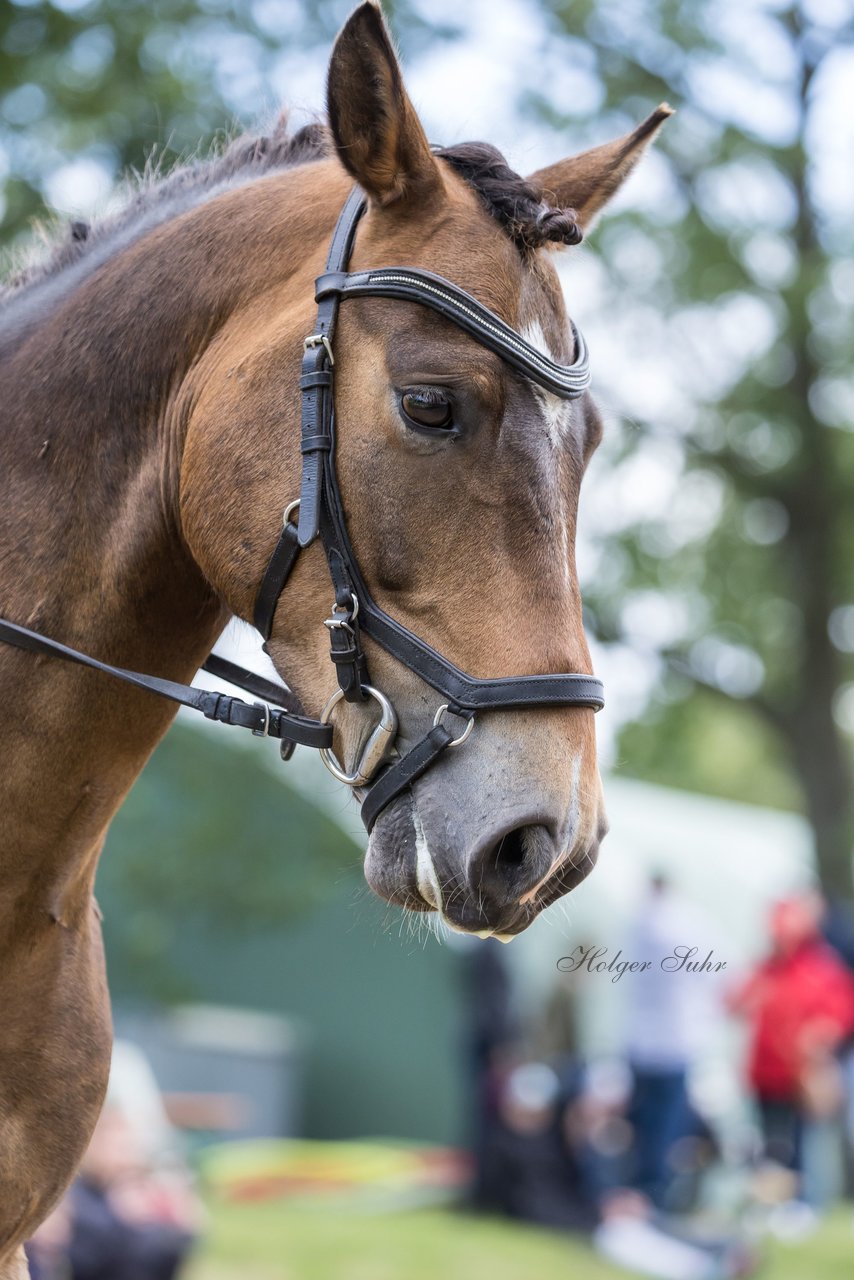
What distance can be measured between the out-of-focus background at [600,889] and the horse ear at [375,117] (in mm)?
5285

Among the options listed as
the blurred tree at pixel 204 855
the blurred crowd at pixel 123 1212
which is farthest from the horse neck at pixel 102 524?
the blurred tree at pixel 204 855

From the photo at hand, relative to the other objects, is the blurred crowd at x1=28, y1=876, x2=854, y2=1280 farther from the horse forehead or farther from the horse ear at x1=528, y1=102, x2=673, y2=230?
the horse forehead

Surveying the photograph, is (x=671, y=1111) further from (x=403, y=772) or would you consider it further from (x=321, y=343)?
(x=321, y=343)

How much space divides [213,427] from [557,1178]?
32.1 feet

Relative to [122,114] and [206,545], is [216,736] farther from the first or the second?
[206,545]

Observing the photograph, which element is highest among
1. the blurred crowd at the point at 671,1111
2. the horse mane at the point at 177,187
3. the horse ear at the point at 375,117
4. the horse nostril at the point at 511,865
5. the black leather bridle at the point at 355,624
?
the horse ear at the point at 375,117

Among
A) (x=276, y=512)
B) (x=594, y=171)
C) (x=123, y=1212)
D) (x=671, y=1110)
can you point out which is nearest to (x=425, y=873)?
(x=276, y=512)

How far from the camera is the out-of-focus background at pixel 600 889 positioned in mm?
10016

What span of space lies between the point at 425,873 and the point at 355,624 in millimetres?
463

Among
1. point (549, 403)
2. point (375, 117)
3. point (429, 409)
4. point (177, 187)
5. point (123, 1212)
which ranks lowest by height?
point (123, 1212)

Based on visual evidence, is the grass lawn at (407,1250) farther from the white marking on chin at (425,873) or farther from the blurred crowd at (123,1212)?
the white marking on chin at (425,873)

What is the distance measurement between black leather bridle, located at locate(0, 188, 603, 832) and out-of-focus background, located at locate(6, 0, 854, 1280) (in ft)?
15.3

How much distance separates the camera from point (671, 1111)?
9.93 m

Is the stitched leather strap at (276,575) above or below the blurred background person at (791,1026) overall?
above
